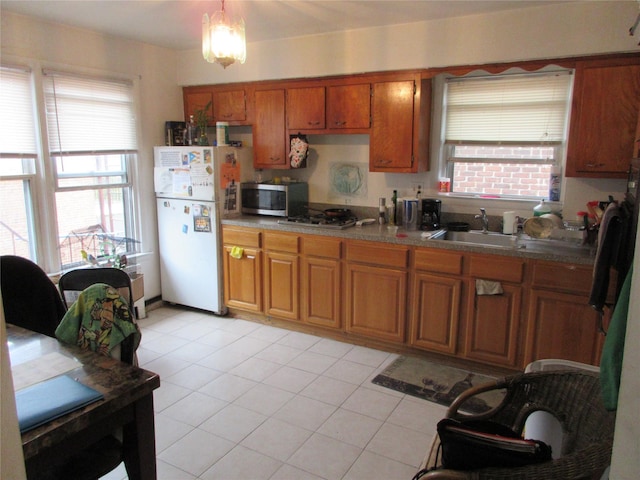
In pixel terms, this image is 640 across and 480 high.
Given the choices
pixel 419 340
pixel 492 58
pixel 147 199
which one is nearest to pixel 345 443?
pixel 419 340

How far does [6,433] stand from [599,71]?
138 inches

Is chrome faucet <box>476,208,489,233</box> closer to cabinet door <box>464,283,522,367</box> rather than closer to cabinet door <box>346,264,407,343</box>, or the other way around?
cabinet door <box>464,283,522,367</box>

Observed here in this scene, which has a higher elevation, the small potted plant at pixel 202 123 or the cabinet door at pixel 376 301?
the small potted plant at pixel 202 123

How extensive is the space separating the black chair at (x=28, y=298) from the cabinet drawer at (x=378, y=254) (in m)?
2.08

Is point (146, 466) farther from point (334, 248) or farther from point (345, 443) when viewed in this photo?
point (334, 248)

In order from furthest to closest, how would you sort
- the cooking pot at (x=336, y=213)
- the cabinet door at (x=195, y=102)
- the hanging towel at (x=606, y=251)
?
the cabinet door at (x=195, y=102), the cooking pot at (x=336, y=213), the hanging towel at (x=606, y=251)

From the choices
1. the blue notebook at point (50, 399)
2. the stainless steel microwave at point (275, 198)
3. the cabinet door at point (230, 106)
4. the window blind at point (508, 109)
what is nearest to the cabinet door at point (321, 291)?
the stainless steel microwave at point (275, 198)

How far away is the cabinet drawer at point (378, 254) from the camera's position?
3469 mm

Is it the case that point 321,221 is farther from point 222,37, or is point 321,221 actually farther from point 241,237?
point 222,37

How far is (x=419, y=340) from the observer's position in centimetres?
351

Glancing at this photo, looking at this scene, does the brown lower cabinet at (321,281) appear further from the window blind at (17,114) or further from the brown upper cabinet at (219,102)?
the window blind at (17,114)

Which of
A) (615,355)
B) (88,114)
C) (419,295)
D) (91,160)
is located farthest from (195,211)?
(615,355)

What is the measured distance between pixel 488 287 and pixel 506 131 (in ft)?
4.22

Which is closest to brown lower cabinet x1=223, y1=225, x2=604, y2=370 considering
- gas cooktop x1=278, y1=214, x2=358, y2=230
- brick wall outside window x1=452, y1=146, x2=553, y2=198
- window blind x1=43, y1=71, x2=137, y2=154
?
gas cooktop x1=278, y1=214, x2=358, y2=230
